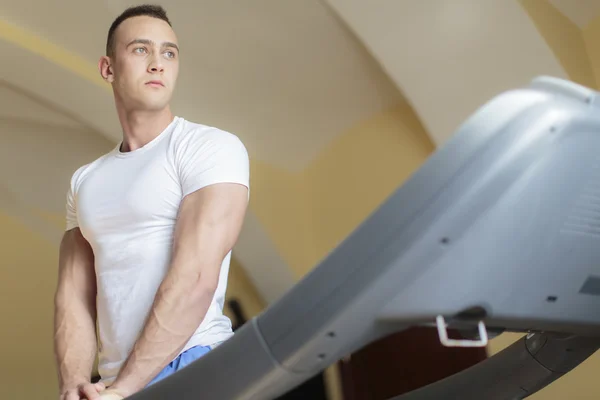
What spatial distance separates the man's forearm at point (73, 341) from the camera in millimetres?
1443

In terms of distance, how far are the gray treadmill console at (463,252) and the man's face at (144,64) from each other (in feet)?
2.26

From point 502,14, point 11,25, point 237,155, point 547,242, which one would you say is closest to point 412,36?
point 502,14

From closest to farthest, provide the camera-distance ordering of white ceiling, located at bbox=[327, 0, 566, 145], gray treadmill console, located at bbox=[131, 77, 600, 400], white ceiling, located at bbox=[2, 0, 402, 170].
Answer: gray treadmill console, located at bbox=[131, 77, 600, 400]
white ceiling, located at bbox=[327, 0, 566, 145]
white ceiling, located at bbox=[2, 0, 402, 170]

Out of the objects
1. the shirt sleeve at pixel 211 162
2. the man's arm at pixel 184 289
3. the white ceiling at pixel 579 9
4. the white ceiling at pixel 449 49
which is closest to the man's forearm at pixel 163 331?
the man's arm at pixel 184 289

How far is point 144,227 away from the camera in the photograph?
1390 millimetres

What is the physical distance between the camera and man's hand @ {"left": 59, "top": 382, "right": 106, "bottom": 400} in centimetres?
127

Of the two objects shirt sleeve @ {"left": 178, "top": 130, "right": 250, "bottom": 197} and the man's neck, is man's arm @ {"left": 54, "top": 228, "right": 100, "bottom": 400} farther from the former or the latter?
shirt sleeve @ {"left": 178, "top": 130, "right": 250, "bottom": 197}

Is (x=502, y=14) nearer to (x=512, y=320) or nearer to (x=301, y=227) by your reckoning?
(x=301, y=227)

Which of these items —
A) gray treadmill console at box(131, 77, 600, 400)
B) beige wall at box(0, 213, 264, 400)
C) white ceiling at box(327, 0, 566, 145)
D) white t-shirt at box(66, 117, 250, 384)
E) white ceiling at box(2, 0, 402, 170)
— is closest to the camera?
gray treadmill console at box(131, 77, 600, 400)

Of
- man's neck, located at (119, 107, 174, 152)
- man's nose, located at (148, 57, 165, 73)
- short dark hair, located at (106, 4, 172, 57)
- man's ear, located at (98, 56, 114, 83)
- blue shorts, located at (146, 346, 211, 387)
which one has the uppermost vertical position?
short dark hair, located at (106, 4, 172, 57)

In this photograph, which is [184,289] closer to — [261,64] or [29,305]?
[261,64]

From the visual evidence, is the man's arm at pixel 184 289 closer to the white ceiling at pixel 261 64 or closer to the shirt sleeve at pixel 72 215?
the shirt sleeve at pixel 72 215

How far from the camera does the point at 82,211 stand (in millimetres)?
1499

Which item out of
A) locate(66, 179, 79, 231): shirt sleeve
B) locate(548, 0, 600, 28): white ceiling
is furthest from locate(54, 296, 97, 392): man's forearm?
locate(548, 0, 600, 28): white ceiling
